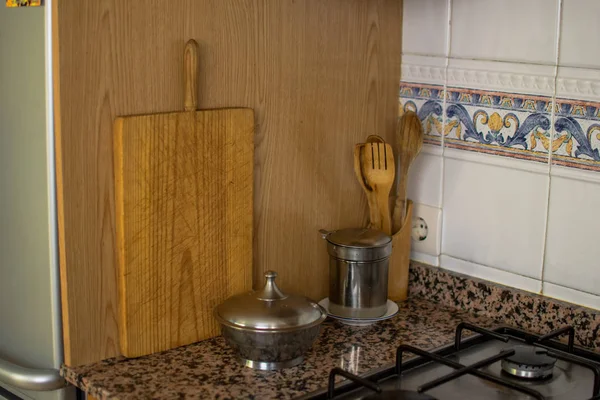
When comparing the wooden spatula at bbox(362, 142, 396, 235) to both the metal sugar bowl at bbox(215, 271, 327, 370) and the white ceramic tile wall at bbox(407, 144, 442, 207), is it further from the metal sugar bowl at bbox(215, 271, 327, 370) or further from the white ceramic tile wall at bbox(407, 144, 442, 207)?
the metal sugar bowl at bbox(215, 271, 327, 370)

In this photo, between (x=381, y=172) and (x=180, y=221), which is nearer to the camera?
(x=180, y=221)

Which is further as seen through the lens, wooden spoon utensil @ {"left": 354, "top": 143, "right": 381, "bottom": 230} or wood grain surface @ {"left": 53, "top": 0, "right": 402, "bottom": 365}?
wooden spoon utensil @ {"left": 354, "top": 143, "right": 381, "bottom": 230}

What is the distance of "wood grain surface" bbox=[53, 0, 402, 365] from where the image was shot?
1.25 m

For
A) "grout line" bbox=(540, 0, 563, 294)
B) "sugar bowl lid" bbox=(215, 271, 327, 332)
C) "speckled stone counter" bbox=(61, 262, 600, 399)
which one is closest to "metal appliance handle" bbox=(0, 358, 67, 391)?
"speckled stone counter" bbox=(61, 262, 600, 399)

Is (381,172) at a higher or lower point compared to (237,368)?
higher

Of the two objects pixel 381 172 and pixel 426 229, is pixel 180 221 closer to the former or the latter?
pixel 381 172

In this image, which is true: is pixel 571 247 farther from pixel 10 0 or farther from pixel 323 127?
pixel 10 0

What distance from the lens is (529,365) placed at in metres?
1.33

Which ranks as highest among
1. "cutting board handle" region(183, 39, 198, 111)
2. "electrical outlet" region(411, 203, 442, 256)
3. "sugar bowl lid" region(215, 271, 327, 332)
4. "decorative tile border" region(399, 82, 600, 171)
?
"cutting board handle" region(183, 39, 198, 111)

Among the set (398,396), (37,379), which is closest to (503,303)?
(398,396)

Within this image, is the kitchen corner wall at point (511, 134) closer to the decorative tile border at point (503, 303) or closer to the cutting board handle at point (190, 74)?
the decorative tile border at point (503, 303)

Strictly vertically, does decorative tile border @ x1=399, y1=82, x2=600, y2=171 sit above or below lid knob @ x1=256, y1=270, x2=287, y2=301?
above

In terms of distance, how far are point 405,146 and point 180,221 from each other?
49 cm

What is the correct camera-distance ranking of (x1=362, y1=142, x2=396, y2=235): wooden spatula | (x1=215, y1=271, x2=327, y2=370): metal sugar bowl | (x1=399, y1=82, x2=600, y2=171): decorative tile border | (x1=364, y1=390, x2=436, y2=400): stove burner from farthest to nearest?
(x1=362, y1=142, x2=396, y2=235): wooden spatula < (x1=399, y1=82, x2=600, y2=171): decorative tile border < (x1=215, y1=271, x2=327, y2=370): metal sugar bowl < (x1=364, y1=390, x2=436, y2=400): stove burner
